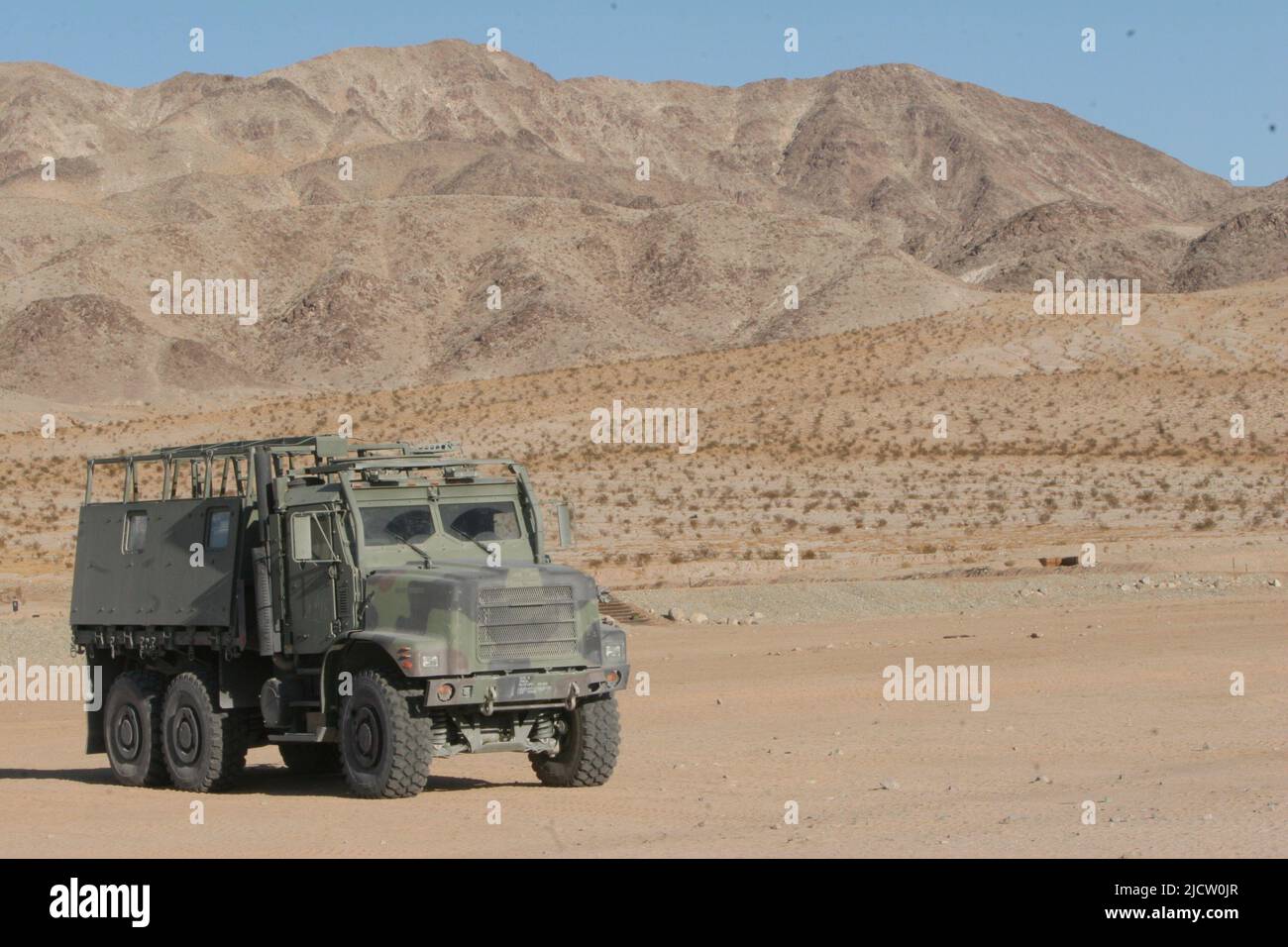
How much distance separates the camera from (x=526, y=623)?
13.7 meters

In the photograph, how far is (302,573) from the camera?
1455 centimetres

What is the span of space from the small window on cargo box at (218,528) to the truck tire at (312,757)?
2.21 metres

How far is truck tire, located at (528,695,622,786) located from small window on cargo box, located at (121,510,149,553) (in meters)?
4.02

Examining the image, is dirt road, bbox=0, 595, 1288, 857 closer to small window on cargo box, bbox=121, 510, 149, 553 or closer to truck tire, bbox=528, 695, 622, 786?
truck tire, bbox=528, 695, 622, 786

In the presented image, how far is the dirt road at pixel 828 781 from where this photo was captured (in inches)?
469

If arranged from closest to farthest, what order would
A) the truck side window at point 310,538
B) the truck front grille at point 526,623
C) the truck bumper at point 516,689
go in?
the truck bumper at point 516,689 → the truck front grille at point 526,623 → the truck side window at point 310,538

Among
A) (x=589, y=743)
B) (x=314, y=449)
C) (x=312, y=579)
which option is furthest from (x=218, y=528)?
(x=589, y=743)

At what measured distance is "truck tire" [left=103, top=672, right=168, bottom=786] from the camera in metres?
15.8

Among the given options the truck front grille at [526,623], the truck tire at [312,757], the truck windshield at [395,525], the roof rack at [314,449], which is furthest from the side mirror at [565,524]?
the truck tire at [312,757]

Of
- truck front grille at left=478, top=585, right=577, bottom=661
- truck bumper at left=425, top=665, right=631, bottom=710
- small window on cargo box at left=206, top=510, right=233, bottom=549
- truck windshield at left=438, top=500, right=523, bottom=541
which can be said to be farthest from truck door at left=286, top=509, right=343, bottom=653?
truck front grille at left=478, top=585, right=577, bottom=661

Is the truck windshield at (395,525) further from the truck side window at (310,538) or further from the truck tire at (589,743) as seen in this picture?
the truck tire at (589,743)

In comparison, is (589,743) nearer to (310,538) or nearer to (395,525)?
(395,525)
